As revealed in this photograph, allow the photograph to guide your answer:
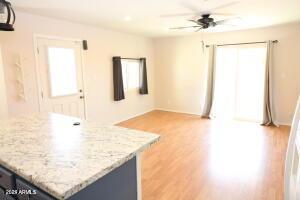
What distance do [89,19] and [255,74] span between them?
413 cm

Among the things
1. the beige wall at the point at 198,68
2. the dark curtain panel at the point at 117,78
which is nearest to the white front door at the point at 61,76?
Result: the dark curtain panel at the point at 117,78

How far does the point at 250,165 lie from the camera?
2.99 metres

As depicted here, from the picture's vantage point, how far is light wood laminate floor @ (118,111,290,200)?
238cm

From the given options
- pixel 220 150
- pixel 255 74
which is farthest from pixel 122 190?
pixel 255 74

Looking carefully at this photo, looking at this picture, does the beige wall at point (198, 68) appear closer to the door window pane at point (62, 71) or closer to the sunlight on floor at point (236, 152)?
the sunlight on floor at point (236, 152)

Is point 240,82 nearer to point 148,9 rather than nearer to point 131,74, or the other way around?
point 131,74

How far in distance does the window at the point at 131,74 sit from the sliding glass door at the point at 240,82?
2234 millimetres

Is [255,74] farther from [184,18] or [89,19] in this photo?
[89,19]

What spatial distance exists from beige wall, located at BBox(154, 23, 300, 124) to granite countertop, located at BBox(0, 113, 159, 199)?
456cm

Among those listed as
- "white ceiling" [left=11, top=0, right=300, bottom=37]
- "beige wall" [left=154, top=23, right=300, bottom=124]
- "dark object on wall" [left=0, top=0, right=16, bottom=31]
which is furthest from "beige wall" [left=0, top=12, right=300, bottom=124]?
"dark object on wall" [left=0, top=0, right=16, bottom=31]

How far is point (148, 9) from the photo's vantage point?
3209 millimetres

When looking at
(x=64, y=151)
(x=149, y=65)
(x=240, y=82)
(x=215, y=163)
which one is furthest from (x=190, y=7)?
(x=149, y=65)

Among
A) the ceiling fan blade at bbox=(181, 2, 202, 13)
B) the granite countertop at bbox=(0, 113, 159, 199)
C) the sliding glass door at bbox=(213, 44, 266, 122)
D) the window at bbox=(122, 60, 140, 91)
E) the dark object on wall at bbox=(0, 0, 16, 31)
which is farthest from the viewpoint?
the window at bbox=(122, 60, 140, 91)

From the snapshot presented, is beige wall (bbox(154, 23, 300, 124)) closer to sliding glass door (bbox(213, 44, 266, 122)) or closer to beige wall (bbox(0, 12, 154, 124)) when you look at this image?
sliding glass door (bbox(213, 44, 266, 122))
